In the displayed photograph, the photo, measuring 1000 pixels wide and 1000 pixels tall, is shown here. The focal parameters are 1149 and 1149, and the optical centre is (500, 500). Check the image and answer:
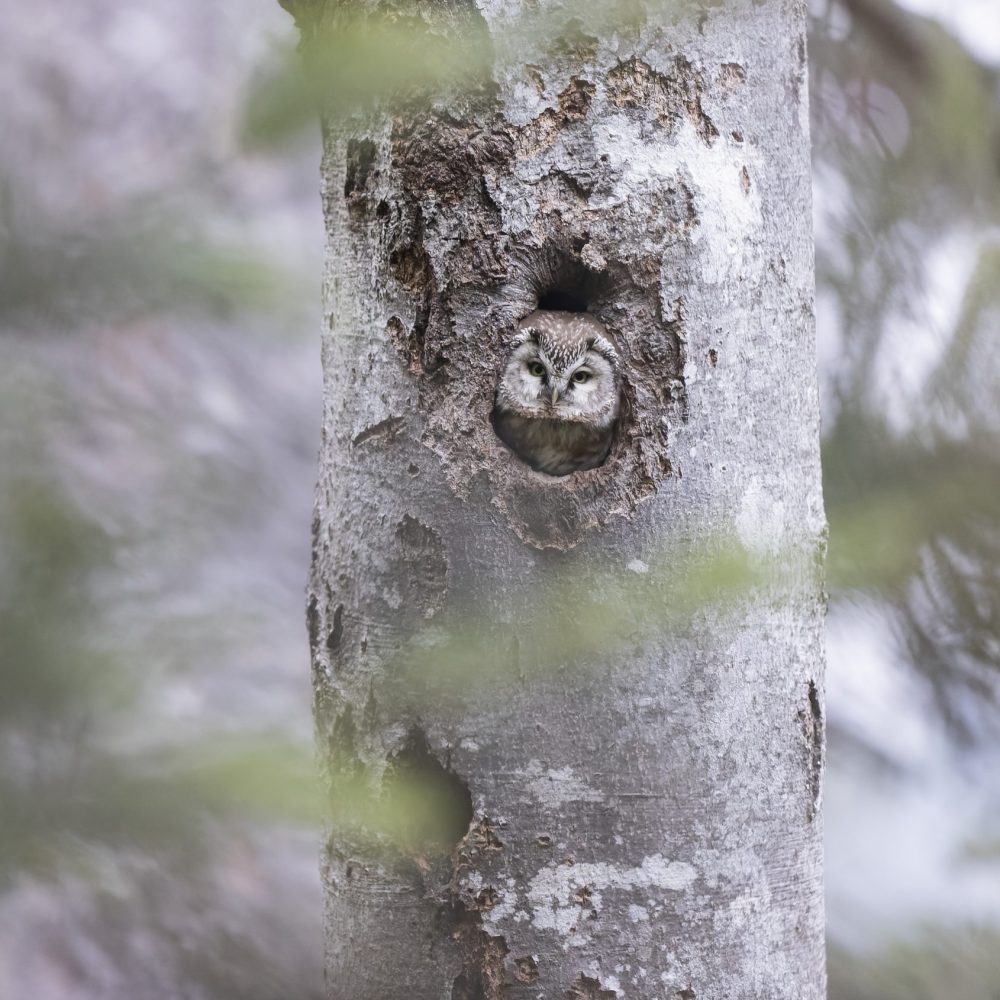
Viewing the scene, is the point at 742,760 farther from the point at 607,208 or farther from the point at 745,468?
the point at 607,208

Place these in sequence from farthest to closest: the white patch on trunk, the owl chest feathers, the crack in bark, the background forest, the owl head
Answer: the owl chest feathers
the owl head
the crack in bark
the white patch on trunk
the background forest

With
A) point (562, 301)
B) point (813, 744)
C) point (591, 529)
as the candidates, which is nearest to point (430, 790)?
point (591, 529)

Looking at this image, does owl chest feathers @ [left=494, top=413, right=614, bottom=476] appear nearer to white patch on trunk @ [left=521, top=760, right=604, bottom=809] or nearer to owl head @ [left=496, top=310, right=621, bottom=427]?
owl head @ [left=496, top=310, right=621, bottom=427]

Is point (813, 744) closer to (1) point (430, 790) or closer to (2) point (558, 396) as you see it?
(1) point (430, 790)

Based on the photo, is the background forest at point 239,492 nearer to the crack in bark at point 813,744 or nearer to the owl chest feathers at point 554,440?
the crack in bark at point 813,744

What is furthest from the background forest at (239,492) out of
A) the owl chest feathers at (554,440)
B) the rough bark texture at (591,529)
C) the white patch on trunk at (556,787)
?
the owl chest feathers at (554,440)

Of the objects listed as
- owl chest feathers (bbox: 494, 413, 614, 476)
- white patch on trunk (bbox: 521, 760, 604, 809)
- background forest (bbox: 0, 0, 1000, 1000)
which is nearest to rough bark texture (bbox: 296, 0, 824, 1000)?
white patch on trunk (bbox: 521, 760, 604, 809)

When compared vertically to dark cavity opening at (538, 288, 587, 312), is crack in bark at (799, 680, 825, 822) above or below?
below
